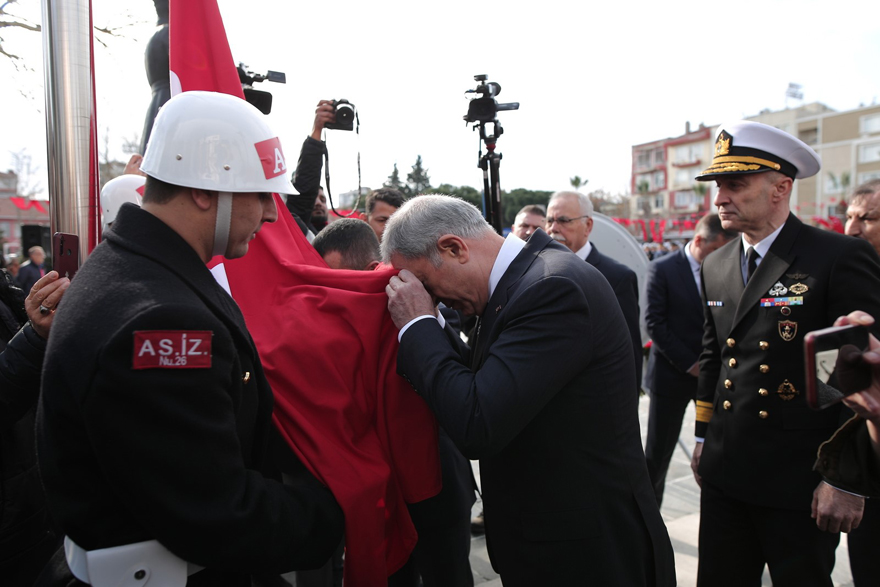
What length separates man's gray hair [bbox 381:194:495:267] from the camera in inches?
79.7

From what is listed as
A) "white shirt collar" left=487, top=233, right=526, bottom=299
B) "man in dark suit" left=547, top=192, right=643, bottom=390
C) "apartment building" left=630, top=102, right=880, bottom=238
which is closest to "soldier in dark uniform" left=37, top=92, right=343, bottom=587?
"white shirt collar" left=487, top=233, right=526, bottom=299

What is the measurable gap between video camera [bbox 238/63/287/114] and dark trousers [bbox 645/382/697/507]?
3518mm

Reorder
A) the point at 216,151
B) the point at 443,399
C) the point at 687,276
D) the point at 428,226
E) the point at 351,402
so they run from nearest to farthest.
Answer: the point at 216,151 < the point at 443,399 < the point at 351,402 < the point at 428,226 < the point at 687,276

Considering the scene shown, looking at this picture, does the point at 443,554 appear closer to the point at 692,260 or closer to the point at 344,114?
the point at 344,114

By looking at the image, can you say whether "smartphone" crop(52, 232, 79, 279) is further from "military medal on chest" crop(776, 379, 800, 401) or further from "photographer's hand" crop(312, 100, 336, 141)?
"military medal on chest" crop(776, 379, 800, 401)

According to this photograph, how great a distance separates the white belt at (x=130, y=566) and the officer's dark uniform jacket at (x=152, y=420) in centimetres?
3

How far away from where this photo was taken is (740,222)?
2.68 m

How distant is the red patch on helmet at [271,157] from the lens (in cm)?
159

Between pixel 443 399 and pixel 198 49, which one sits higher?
pixel 198 49

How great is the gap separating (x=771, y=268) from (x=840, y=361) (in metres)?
1.49

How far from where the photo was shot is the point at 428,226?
2.03 meters

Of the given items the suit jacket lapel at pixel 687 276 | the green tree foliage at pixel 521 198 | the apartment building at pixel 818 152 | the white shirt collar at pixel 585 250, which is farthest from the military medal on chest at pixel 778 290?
the apartment building at pixel 818 152

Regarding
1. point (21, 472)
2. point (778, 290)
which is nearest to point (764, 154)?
point (778, 290)

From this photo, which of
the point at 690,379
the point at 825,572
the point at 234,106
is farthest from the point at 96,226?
the point at 690,379
